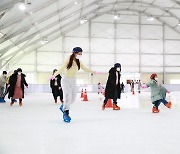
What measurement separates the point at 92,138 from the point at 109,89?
4.22 m

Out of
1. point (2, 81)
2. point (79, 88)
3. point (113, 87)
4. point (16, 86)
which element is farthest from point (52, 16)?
point (113, 87)

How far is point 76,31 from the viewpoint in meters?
28.6

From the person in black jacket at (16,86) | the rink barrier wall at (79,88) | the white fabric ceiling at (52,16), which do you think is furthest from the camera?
the rink barrier wall at (79,88)

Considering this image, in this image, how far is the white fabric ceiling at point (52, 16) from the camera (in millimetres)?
13820

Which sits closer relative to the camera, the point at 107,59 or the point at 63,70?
the point at 63,70

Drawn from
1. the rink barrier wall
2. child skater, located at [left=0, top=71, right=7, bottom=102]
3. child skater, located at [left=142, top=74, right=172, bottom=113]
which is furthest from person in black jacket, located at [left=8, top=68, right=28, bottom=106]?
the rink barrier wall

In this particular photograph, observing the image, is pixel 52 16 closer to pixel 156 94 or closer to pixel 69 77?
pixel 156 94

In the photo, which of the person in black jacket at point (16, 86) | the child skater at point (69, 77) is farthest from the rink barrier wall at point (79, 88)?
the child skater at point (69, 77)

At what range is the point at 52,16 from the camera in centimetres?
1756

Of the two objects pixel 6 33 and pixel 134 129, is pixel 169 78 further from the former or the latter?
pixel 134 129

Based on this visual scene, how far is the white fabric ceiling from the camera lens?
544 inches

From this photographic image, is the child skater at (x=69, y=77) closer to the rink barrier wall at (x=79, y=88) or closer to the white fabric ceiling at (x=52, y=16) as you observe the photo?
the white fabric ceiling at (x=52, y=16)

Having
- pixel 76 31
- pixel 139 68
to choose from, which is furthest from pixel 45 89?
pixel 139 68

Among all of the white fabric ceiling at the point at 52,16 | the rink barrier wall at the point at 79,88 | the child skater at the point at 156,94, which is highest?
the white fabric ceiling at the point at 52,16
